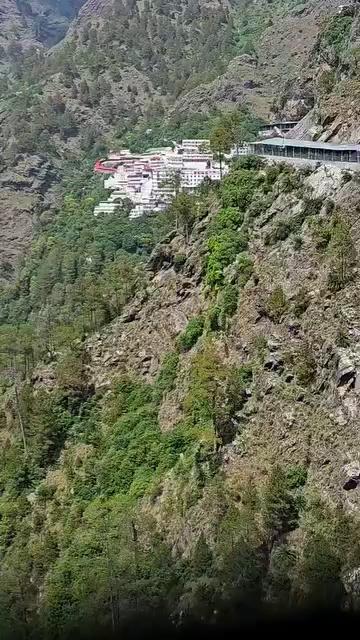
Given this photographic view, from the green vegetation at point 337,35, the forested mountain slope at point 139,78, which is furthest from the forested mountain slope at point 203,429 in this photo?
the forested mountain slope at point 139,78

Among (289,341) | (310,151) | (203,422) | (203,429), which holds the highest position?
(310,151)

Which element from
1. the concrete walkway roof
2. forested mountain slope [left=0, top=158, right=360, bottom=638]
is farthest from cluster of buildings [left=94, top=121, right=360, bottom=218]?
forested mountain slope [left=0, top=158, right=360, bottom=638]

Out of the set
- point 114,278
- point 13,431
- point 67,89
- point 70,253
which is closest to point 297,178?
point 114,278

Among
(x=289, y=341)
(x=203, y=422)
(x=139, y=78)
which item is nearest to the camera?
(x=289, y=341)

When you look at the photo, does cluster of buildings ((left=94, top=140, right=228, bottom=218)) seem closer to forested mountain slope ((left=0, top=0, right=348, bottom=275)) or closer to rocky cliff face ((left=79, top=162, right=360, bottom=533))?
forested mountain slope ((left=0, top=0, right=348, bottom=275))

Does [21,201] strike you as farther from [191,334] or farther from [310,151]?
[191,334]

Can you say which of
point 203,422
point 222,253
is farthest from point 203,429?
point 222,253

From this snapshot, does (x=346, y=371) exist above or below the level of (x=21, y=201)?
above

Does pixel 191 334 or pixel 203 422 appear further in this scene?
pixel 191 334
